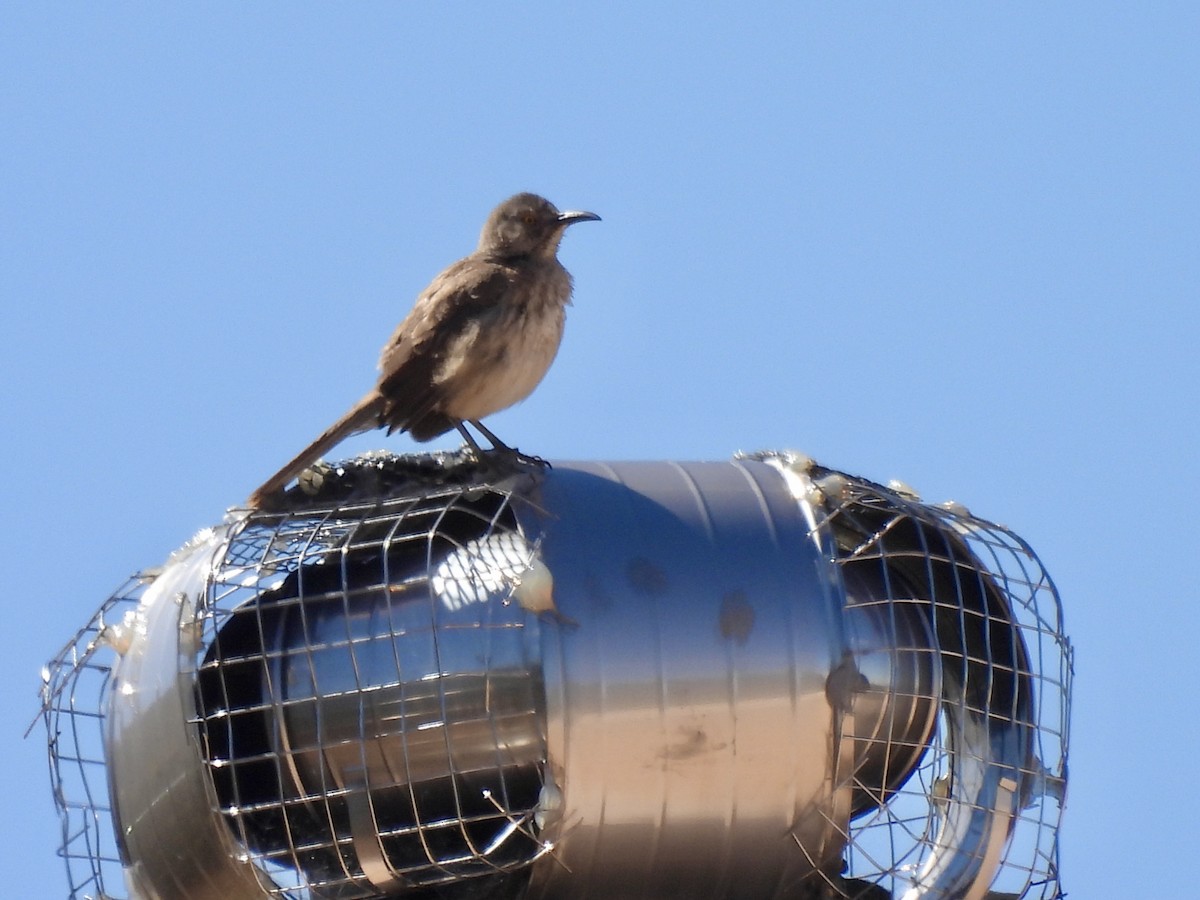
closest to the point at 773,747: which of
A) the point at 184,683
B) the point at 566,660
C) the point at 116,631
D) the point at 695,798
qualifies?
the point at 695,798

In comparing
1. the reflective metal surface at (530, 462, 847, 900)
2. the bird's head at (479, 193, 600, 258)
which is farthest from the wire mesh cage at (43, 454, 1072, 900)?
the bird's head at (479, 193, 600, 258)

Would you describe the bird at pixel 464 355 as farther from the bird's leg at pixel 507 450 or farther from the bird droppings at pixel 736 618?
the bird droppings at pixel 736 618

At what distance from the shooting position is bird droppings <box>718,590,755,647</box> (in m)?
6.79

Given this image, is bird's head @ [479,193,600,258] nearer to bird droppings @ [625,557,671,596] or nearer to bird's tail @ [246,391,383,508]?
bird's tail @ [246,391,383,508]

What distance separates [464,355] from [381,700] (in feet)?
8.44

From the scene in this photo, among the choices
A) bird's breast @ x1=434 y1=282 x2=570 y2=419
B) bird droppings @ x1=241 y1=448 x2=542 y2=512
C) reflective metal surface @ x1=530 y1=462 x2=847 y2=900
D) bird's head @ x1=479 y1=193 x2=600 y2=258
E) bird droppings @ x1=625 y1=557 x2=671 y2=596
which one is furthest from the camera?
bird's head @ x1=479 y1=193 x2=600 y2=258

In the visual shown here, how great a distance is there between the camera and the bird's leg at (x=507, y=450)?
736 centimetres

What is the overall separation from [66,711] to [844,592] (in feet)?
11.3

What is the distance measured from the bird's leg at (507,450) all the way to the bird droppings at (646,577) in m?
0.64

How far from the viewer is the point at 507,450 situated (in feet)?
27.1

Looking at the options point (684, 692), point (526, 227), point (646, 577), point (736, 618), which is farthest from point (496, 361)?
point (684, 692)

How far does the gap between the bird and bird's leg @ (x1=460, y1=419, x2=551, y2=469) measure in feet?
0.04

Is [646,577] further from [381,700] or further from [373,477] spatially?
[373,477]

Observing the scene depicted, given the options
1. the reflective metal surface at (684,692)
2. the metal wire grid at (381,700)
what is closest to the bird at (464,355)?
the metal wire grid at (381,700)
